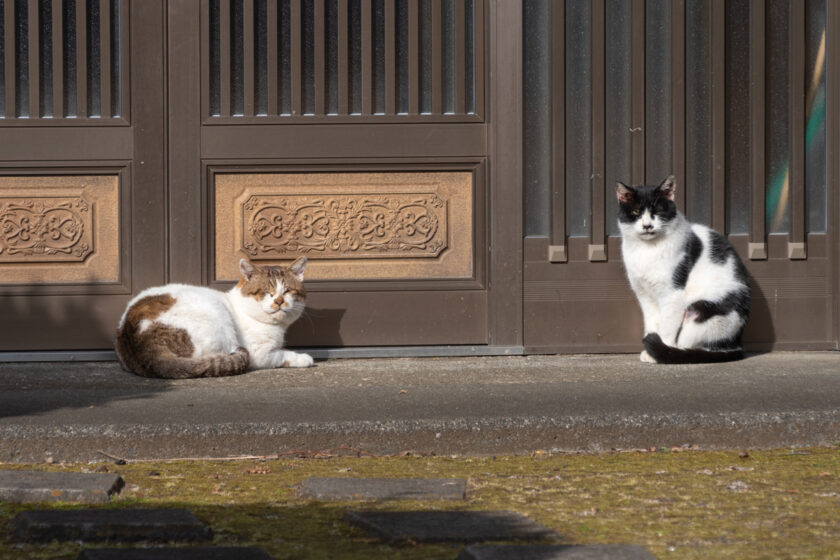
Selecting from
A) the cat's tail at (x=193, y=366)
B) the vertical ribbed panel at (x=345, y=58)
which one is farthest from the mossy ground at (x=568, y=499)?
the vertical ribbed panel at (x=345, y=58)

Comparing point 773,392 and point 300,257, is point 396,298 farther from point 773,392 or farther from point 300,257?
point 773,392

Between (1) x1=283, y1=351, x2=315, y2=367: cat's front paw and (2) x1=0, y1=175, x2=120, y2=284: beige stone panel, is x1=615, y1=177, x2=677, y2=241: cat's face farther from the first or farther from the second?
(2) x1=0, y1=175, x2=120, y2=284: beige stone panel

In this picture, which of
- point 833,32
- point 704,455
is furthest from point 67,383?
point 833,32

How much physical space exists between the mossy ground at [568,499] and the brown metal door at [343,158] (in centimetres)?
257

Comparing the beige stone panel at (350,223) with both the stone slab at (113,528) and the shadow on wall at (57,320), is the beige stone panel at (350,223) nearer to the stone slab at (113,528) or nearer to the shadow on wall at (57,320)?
the shadow on wall at (57,320)

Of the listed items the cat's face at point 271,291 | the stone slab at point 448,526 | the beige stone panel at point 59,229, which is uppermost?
the beige stone panel at point 59,229

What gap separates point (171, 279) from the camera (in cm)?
689

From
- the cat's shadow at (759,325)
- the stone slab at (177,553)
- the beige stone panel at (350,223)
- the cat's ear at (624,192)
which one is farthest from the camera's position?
the cat's shadow at (759,325)

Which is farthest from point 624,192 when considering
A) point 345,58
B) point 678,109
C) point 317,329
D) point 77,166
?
point 77,166

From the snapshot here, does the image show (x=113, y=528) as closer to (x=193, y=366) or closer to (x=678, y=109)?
(x=193, y=366)

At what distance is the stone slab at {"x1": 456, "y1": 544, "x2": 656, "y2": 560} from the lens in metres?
2.80

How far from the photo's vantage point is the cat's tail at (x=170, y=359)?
5.92 m

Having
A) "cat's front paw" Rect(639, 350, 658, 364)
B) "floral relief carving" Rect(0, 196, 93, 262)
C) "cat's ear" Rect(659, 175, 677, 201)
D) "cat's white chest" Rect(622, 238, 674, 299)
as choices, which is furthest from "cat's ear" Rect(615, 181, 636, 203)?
"floral relief carving" Rect(0, 196, 93, 262)

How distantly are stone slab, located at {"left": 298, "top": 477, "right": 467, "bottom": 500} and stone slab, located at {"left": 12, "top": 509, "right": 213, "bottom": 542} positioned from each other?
22.8 inches
